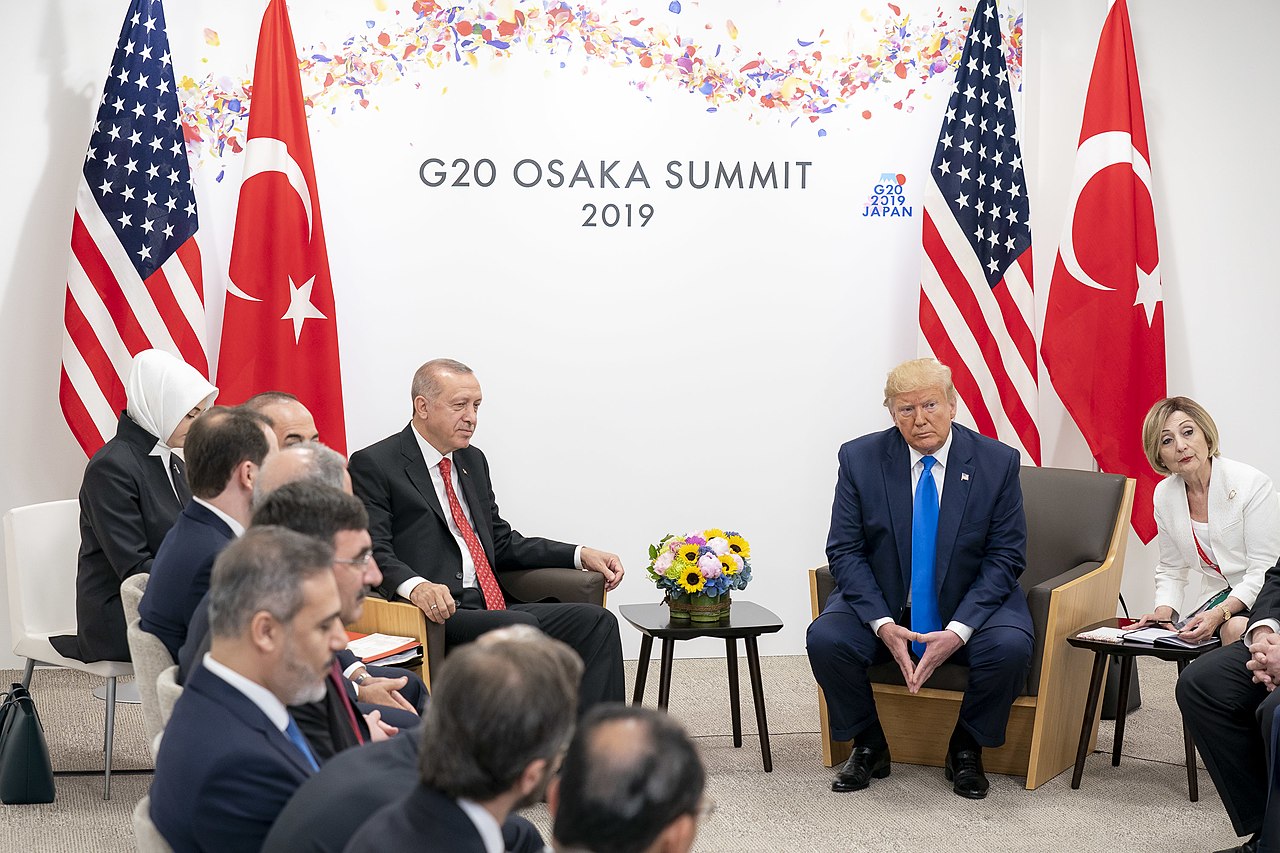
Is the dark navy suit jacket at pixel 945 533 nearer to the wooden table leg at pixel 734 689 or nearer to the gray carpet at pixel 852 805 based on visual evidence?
the wooden table leg at pixel 734 689

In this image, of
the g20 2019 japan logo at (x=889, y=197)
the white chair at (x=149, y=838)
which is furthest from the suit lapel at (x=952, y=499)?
the white chair at (x=149, y=838)

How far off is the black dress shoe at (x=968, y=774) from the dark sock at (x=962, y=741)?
0.01 m

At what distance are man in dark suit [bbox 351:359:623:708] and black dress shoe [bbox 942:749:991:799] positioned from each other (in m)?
1.12

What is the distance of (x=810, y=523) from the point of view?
20.2ft

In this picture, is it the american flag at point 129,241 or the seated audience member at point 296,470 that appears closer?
the seated audience member at point 296,470

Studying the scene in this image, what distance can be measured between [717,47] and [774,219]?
800mm

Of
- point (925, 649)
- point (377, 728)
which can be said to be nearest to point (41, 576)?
point (377, 728)

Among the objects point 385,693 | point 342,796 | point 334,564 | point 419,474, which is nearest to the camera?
point 342,796

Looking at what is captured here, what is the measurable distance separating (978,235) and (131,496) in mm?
3703

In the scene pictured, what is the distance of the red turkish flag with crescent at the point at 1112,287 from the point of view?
5895 mm

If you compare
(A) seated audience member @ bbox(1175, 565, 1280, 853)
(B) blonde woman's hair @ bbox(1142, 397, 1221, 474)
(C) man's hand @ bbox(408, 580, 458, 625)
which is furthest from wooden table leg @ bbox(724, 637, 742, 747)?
(B) blonde woman's hair @ bbox(1142, 397, 1221, 474)

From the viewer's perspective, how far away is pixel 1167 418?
14.8ft

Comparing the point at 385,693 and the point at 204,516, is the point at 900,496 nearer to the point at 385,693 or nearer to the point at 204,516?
the point at 385,693

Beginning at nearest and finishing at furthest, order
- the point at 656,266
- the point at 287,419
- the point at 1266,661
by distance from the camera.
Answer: the point at 1266,661
the point at 287,419
the point at 656,266
